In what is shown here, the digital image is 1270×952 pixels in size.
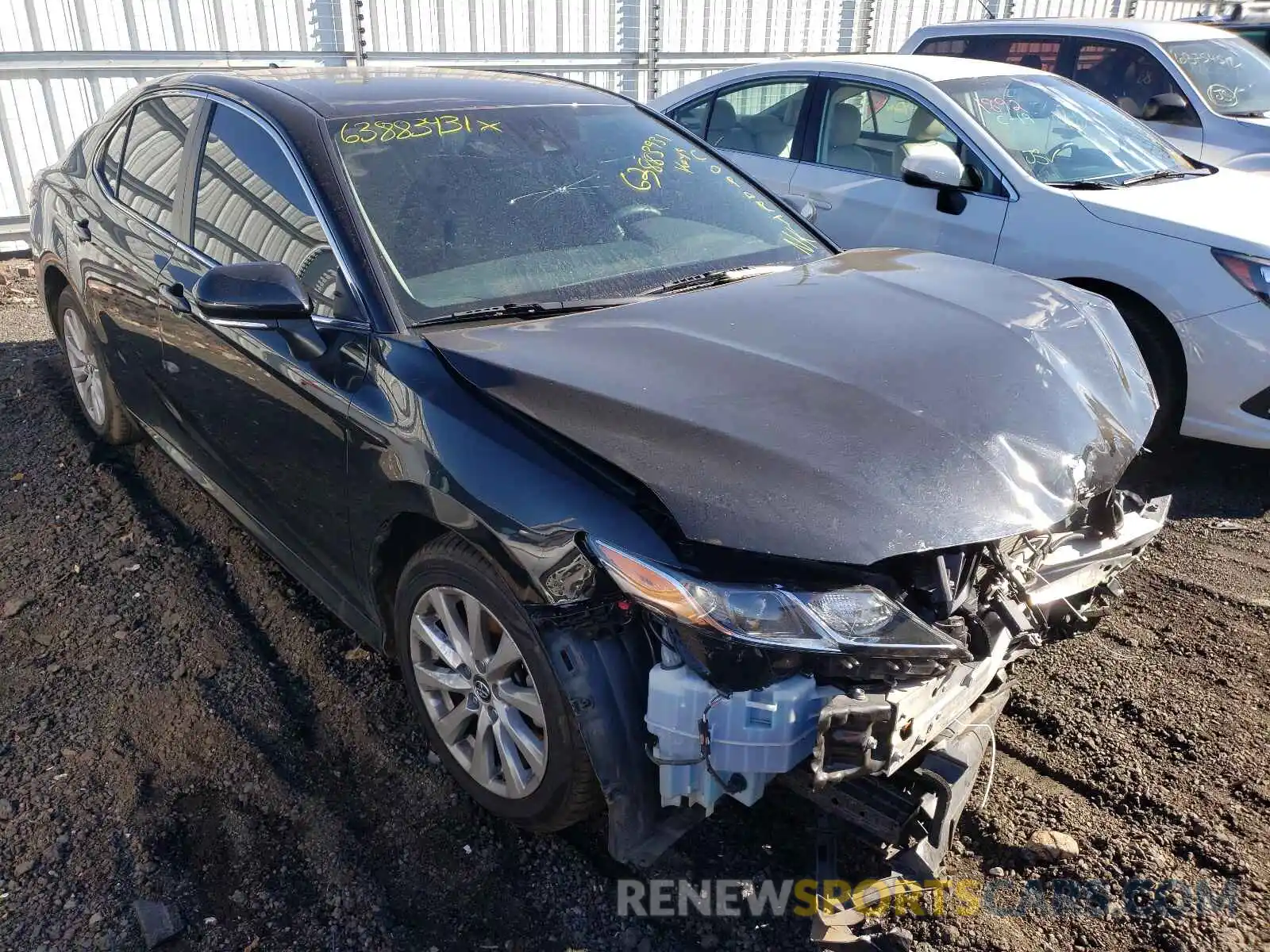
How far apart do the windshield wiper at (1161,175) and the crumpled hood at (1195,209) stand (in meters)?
0.05

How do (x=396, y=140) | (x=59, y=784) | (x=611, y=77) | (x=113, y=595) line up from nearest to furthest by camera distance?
1. (x=59, y=784)
2. (x=396, y=140)
3. (x=113, y=595)
4. (x=611, y=77)

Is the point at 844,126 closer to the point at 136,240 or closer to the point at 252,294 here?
the point at 136,240

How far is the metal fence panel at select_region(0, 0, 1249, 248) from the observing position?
850 cm

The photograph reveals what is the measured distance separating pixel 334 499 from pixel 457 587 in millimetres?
585

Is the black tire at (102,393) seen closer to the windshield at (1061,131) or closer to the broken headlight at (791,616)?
the broken headlight at (791,616)

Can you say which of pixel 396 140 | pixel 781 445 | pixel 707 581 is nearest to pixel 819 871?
pixel 707 581

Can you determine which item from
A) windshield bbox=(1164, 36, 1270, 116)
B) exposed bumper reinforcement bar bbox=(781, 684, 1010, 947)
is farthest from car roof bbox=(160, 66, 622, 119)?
windshield bbox=(1164, 36, 1270, 116)

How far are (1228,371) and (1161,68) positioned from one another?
4055 mm

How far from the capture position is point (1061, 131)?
535cm

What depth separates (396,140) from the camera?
301 cm

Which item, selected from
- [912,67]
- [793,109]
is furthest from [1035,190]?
[793,109]

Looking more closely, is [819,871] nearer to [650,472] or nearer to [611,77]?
[650,472]

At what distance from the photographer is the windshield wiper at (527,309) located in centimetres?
267

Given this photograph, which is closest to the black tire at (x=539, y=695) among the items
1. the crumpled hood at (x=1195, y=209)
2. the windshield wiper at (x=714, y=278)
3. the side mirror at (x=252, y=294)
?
the side mirror at (x=252, y=294)
